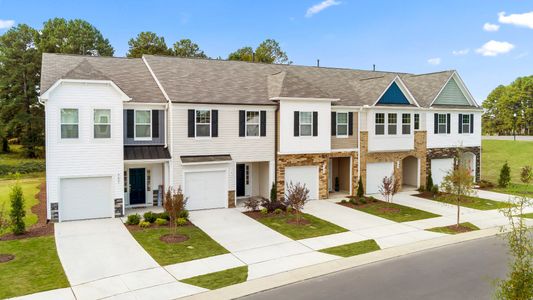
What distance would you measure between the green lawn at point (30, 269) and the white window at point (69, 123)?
530 centimetres

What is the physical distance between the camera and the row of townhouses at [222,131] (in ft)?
64.5

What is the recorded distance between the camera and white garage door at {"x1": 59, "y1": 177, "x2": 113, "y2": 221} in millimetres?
19562

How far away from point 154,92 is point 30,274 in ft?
40.9

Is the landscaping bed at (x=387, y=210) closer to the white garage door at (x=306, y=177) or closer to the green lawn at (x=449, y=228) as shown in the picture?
the green lawn at (x=449, y=228)

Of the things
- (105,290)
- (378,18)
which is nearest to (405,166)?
(378,18)

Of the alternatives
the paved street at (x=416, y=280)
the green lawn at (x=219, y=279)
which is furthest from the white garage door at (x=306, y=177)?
the green lawn at (x=219, y=279)

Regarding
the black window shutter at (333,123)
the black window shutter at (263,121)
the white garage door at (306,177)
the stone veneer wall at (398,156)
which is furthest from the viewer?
the stone veneer wall at (398,156)

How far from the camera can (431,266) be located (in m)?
13.6

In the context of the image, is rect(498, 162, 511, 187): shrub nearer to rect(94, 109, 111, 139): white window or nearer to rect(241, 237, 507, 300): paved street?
rect(241, 237, 507, 300): paved street

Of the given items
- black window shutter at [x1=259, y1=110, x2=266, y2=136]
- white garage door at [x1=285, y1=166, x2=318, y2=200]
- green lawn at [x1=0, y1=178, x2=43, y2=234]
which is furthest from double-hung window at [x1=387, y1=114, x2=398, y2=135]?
green lawn at [x1=0, y1=178, x2=43, y2=234]

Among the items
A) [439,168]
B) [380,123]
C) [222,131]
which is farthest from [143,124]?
[439,168]

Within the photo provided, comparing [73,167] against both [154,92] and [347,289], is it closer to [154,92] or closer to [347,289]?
[154,92]

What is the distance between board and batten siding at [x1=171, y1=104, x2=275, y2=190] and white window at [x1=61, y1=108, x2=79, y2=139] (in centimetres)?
468

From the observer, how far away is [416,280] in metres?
12.2
